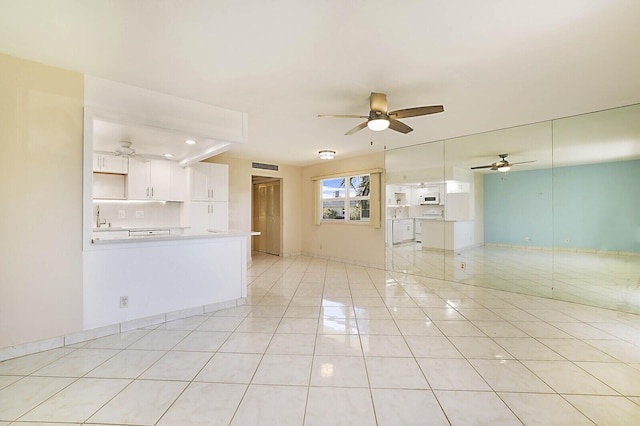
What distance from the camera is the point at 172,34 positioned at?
6.42 ft

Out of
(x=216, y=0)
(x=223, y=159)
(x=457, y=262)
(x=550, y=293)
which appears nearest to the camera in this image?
(x=216, y=0)

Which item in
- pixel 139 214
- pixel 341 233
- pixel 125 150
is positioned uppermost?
pixel 125 150

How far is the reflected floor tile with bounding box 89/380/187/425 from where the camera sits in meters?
1.57

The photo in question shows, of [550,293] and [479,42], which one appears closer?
[479,42]

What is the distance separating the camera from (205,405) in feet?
5.56

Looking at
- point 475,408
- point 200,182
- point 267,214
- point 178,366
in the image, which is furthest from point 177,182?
point 475,408

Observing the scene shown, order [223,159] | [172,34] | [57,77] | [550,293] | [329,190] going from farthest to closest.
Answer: [329,190], [223,159], [550,293], [57,77], [172,34]

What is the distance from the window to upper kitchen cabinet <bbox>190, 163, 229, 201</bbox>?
251 centimetres

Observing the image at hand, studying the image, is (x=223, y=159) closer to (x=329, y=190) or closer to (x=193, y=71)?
(x=329, y=190)

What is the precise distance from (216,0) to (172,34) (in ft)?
1.73

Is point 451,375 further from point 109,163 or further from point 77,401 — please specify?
point 109,163

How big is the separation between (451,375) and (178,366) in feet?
6.84

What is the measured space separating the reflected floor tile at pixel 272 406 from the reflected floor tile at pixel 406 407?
18.8 inches

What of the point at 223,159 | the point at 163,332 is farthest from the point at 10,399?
the point at 223,159
